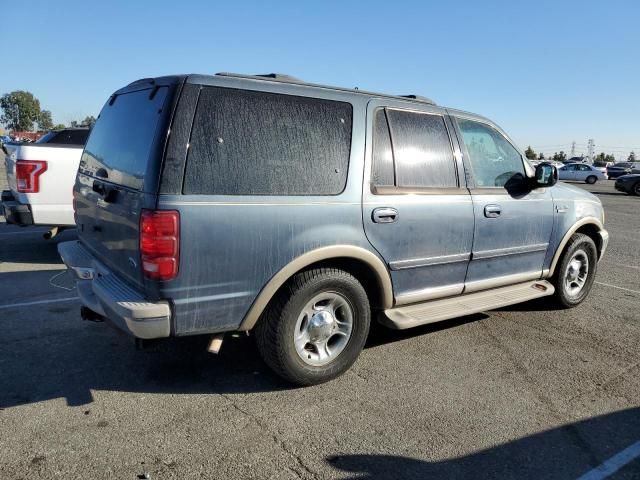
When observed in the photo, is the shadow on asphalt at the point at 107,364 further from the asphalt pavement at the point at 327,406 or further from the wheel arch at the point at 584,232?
the wheel arch at the point at 584,232

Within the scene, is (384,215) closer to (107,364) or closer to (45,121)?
(107,364)

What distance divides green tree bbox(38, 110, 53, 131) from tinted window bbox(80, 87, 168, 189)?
117648mm

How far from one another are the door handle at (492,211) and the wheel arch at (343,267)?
1189 mm

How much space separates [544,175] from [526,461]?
2.80 m

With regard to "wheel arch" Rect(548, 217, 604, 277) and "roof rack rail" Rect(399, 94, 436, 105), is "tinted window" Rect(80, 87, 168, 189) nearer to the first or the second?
"roof rack rail" Rect(399, 94, 436, 105)

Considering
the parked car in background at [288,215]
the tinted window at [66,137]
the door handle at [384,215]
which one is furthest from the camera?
the tinted window at [66,137]

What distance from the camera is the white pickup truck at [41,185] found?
21.1 feet

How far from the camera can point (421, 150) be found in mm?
4121

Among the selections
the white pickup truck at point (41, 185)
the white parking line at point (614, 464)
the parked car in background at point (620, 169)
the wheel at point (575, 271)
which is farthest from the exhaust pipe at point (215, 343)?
the parked car in background at point (620, 169)

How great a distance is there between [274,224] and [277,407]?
1.17 m

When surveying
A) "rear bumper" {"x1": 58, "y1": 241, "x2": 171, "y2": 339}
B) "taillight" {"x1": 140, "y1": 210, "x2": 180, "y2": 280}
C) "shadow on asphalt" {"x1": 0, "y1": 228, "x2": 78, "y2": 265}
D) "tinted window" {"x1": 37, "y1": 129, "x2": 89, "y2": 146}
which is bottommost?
"shadow on asphalt" {"x1": 0, "y1": 228, "x2": 78, "y2": 265}

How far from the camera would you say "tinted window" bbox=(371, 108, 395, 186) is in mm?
3795

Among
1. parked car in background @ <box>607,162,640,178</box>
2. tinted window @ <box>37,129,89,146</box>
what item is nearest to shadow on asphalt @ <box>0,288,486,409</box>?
tinted window @ <box>37,129,89,146</box>

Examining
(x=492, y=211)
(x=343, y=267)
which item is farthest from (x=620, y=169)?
(x=343, y=267)
